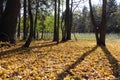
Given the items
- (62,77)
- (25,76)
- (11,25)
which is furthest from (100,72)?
(11,25)

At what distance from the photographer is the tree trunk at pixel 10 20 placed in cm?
1736

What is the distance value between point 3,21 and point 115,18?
5758 cm

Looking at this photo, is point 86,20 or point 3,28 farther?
point 86,20

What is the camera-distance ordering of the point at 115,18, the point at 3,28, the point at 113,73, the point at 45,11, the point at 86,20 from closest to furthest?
1. the point at 113,73
2. the point at 3,28
3. the point at 45,11
4. the point at 115,18
5. the point at 86,20

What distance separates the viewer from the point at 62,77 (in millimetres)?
6617

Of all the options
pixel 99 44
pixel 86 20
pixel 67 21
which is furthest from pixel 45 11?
pixel 86 20

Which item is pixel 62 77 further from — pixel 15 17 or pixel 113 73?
pixel 15 17

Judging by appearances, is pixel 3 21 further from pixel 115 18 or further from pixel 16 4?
pixel 115 18

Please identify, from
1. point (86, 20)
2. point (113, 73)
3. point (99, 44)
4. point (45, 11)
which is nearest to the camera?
point (113, 73)

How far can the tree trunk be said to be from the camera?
17.4 m

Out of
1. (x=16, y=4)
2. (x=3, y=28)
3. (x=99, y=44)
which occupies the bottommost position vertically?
(x=99, y=44)

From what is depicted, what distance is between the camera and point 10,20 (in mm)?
17469

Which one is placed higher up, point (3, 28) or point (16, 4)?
point (16, 4)

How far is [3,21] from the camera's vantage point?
1756cm
